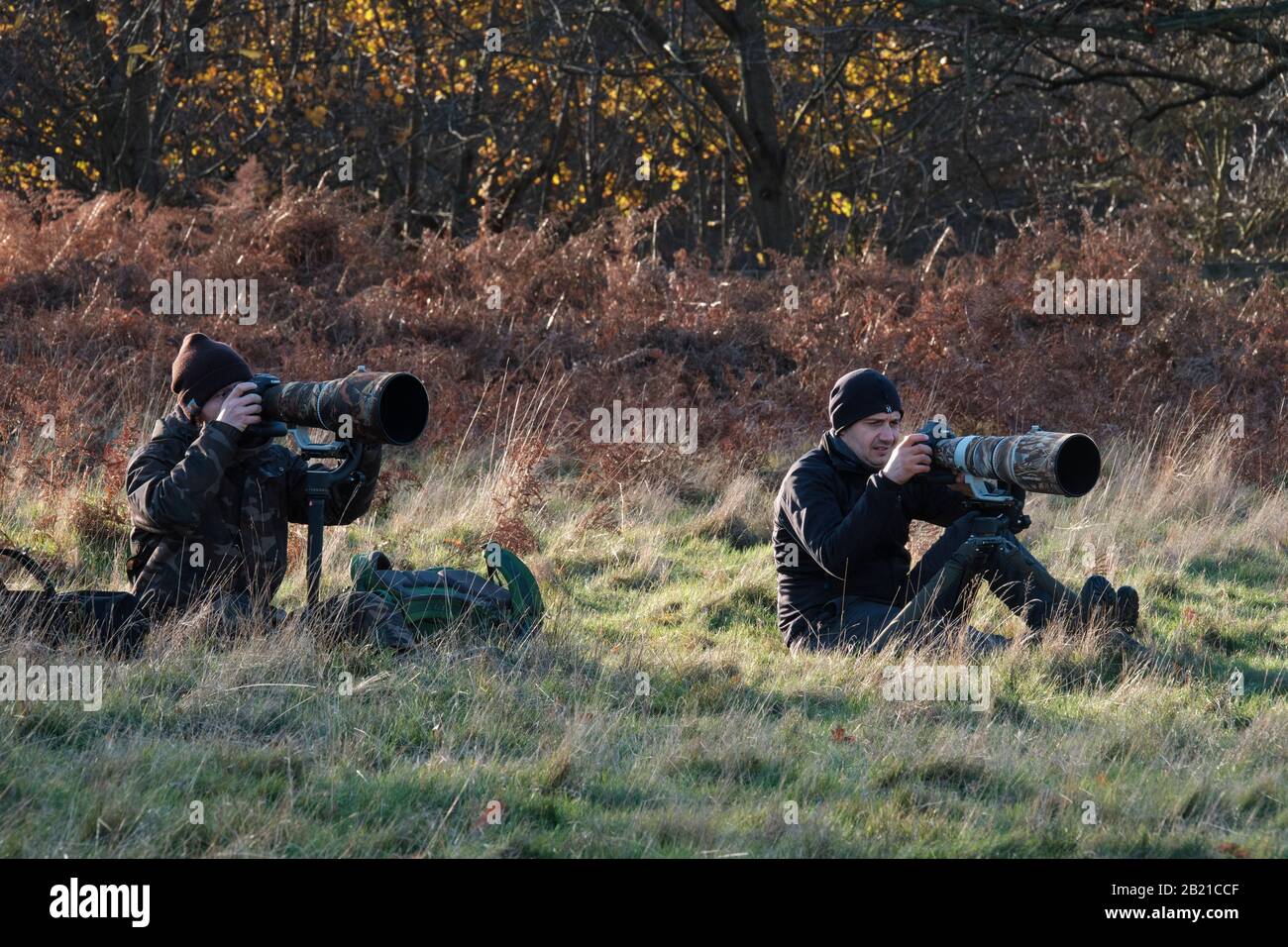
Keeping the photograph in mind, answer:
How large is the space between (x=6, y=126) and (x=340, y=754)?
1305cm

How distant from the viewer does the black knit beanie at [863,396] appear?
5516 mm

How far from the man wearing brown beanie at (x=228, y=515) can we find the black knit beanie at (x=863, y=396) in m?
1.81

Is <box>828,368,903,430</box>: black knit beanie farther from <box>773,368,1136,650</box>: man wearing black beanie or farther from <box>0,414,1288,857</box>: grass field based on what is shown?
<box>0,414,1288,857</box>: grass field

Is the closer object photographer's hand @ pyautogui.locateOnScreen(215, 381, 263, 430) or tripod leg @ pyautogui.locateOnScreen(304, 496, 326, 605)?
photographer's hand @ pyautogui.locateOnScreen(215, 381, 263, 430)

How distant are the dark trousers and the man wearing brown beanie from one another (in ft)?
5.60

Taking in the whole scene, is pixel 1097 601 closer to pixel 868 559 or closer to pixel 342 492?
pixel 868 559

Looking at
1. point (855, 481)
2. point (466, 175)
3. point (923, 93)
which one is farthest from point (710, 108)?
point (855, 481)

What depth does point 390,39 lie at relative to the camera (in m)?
15.5

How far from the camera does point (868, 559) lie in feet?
18.6

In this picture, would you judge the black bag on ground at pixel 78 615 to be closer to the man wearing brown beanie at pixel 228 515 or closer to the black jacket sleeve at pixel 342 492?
the man wearing brown beanie at pixel 228 515

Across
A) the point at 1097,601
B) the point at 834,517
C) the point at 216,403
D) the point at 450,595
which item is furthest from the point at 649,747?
the point at 1097,601

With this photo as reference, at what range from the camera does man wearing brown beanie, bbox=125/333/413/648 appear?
16.3 feet

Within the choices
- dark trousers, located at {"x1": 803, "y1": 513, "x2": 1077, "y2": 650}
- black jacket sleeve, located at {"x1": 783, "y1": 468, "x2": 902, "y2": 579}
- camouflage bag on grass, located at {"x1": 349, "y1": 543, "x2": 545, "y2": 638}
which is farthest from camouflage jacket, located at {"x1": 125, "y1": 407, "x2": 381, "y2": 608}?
dark trousers, located at {"x1": 803, "y1": 513, "x2": 1077, "y2": 650}
